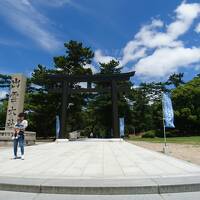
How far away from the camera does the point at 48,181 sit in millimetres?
5953

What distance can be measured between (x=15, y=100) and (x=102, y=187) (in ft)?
60.5

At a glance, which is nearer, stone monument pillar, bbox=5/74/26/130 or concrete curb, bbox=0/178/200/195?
concrete curb, bbox=0/178/200/195

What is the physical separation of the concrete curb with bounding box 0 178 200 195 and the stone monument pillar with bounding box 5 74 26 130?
1708 centimetres

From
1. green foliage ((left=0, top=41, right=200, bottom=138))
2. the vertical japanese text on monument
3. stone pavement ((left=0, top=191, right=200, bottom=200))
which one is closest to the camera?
stone pavement ((left=0, top=191, right=200, bottom=200))

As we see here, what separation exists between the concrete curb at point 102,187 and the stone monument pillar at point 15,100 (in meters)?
17.1

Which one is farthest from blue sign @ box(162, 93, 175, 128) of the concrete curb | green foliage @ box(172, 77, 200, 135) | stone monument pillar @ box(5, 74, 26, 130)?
green foliage @ box(172, 77, 200, 135)

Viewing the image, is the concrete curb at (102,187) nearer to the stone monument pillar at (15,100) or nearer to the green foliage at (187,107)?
the stone monument pillar at (15,100)

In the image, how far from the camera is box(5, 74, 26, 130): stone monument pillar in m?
22.2

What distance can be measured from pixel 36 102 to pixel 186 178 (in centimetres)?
3521

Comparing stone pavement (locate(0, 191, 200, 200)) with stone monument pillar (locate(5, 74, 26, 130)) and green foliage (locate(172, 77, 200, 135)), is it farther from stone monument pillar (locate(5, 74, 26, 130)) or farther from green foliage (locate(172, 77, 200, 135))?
green foliage (locate(172, 77, 200, 135))

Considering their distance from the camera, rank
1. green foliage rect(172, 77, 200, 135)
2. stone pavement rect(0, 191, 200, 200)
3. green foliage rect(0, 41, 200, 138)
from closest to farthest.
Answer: stone pavement rect(0, 191, 200, 200), green foliage rect(0, 41, 200, 138), green foliage rect(172, 77, 200, 135)

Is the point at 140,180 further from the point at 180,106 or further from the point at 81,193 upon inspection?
the point at 180,106

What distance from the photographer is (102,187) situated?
550 centimetres

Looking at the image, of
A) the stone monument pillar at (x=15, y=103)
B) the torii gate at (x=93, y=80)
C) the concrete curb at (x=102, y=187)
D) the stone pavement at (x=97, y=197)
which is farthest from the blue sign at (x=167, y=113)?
the torii gate at (x=93, y=80)
